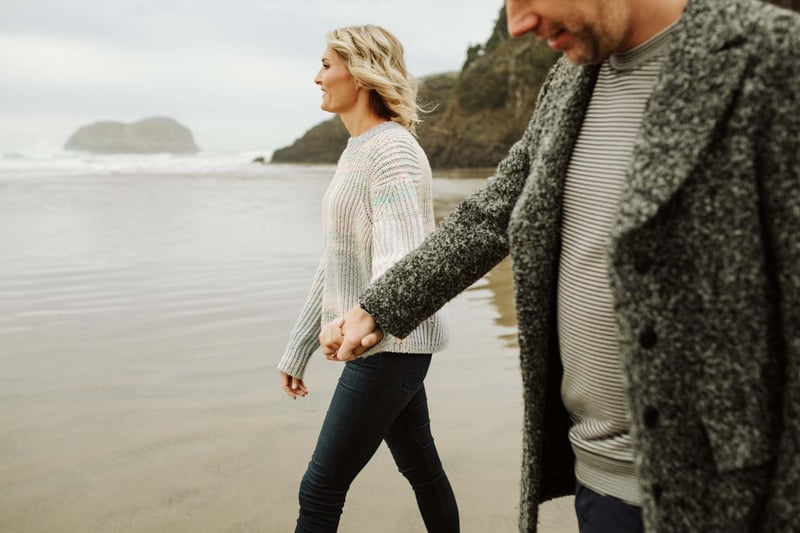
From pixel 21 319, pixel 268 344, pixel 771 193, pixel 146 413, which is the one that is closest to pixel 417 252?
pixel 771 193

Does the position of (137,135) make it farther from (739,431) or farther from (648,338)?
(739,431)

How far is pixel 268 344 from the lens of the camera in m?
6.20

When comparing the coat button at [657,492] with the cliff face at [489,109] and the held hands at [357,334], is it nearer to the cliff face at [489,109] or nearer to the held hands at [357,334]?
the held hands at [357,334]

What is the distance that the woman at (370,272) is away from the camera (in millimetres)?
2457

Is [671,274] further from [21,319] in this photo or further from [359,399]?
[21,319]

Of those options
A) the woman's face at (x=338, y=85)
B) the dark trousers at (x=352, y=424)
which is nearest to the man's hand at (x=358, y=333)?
the dark trousers at (x=352, y=424)

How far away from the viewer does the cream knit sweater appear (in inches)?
96.9

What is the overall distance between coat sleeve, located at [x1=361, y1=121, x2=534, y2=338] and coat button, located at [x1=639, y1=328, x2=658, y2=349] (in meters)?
0.63

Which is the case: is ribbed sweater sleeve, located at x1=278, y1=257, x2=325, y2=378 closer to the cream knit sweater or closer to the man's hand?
the cream knit sweater

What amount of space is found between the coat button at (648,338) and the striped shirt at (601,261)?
6.0 inches

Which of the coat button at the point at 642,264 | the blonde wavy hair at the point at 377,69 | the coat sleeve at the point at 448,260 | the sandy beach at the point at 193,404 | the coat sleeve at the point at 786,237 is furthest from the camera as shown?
the sandy beach at the point at 193,404

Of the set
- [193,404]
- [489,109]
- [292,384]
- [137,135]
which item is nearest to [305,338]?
[292,384]

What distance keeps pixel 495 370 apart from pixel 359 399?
10.5ft

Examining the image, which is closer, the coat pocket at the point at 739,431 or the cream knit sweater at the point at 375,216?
the coat pocket at the point at 739,431
